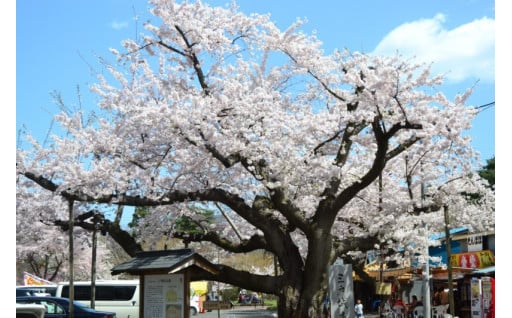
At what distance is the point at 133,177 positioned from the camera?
584 inches

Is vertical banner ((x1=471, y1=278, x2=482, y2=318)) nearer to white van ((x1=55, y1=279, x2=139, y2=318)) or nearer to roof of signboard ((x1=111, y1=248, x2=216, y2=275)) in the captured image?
roof of signboard ((x1=111, y1=248, x2=216, y2=275))

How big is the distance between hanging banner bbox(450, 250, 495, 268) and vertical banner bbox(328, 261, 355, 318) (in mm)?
10650

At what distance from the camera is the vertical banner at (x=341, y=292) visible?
11062 mm

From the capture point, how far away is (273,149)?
13.9 m

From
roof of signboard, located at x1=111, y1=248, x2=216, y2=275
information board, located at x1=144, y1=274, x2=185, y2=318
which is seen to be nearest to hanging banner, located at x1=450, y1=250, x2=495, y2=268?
roof of signboard, located at x1=111, y1=248, x2=216, y2=275

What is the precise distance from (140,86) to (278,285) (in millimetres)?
6173

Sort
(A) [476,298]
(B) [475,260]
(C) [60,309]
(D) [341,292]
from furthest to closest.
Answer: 1. (B) [475,260]
2. (C) [60,309]
3. (A) [476,298]
4. (D) [341,292]

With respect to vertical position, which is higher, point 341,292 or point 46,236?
point 46,236

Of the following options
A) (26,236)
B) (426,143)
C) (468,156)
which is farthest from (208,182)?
(26,236)

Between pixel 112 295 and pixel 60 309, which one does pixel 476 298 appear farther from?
pixel 112 295

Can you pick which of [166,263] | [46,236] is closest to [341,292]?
[166,263]

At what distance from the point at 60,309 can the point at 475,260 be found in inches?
548

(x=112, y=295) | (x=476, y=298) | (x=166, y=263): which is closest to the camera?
(x=166, y=263)

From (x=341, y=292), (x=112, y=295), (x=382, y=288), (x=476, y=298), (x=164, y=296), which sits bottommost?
(x=112, y=295)
